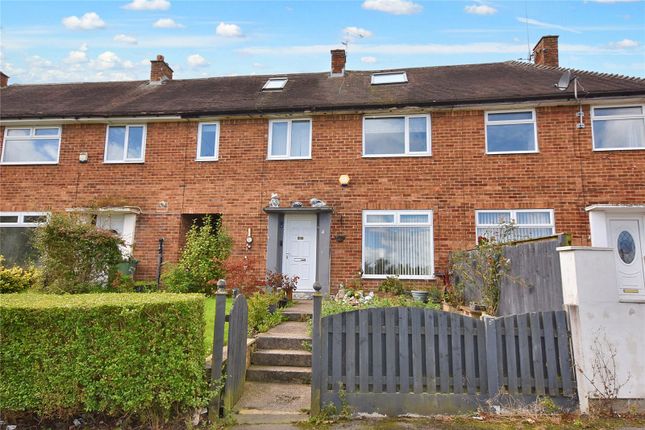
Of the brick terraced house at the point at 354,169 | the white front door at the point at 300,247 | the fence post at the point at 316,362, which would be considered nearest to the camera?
the fence post at the point at 316,362

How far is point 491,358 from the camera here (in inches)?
169

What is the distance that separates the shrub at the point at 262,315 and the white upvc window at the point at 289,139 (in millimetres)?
5057

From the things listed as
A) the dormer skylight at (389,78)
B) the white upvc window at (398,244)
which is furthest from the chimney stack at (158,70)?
the white upvc window at (398,244)

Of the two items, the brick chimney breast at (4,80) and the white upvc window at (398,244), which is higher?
the brick chimney breast at (4,80)

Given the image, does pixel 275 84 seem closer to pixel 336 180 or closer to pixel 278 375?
pixel 336 180

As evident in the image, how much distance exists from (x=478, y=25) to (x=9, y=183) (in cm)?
1447

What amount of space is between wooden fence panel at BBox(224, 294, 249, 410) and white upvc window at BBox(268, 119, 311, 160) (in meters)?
6.96

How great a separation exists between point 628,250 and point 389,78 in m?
8.59

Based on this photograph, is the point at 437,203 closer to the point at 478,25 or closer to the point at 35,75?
the point at 478,25

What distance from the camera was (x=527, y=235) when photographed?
9.83 meters

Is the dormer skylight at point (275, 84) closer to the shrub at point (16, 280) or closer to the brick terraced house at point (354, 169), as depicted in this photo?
the brick terraced house at point (354, 169)

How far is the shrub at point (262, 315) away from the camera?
6434 millimetres

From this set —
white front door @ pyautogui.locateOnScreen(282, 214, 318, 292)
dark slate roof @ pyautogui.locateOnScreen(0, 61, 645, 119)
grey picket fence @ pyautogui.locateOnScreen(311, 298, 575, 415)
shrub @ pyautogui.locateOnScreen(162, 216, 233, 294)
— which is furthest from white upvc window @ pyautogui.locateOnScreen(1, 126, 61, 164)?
grey picket fence @ pyautogui.locateOnScreen(311, 298, 575, 415)

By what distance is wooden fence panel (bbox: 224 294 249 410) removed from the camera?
13.9ft
